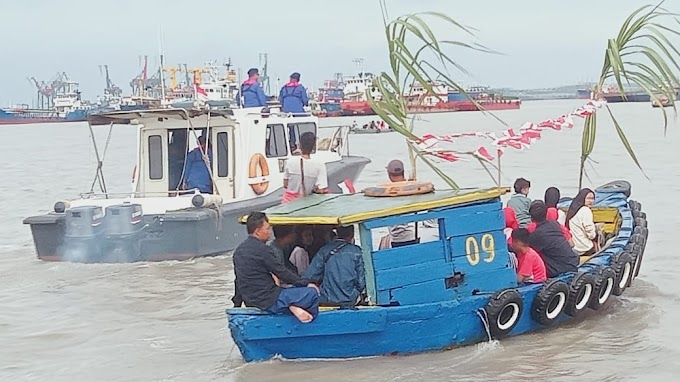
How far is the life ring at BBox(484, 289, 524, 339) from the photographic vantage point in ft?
29.0

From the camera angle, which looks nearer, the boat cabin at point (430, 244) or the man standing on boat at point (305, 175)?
the boat cabin at point (430, 244)

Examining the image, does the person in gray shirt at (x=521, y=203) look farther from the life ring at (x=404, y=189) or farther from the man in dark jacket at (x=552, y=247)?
the life ring at (x=404, y=189)

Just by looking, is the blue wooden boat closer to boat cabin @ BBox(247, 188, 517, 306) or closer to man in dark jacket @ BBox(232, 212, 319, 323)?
boat cabin @ BBox(247, 188, 517, 306)

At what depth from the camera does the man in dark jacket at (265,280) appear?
26.5ft

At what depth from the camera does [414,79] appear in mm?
8812

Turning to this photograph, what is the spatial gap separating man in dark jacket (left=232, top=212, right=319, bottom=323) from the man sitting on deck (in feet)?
0.84

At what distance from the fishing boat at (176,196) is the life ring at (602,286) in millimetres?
4574

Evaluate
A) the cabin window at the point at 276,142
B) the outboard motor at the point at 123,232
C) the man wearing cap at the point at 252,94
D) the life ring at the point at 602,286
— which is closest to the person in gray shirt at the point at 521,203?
the life ring at the point at 602,286

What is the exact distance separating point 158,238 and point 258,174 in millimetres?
2156

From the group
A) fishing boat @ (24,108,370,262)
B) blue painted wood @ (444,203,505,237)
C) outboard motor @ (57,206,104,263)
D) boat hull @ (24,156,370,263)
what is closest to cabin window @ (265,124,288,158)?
fishing boat @ (24,108,370,262)

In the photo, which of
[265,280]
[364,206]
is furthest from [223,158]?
[265,280]

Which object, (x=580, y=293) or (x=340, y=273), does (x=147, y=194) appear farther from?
(x=580, y=293)

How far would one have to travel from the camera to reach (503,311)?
894cm

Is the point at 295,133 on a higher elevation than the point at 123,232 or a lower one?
higher
